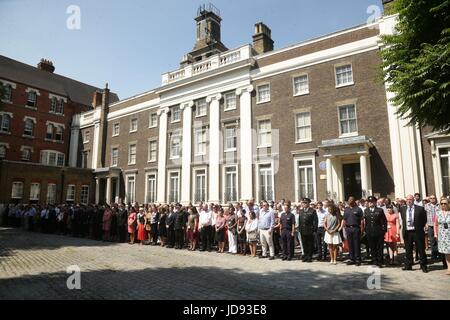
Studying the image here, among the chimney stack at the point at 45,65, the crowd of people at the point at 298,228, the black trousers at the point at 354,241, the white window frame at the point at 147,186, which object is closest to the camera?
the crowd of people at the point at 298,228

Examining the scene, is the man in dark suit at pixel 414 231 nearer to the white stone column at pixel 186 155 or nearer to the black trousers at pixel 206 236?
→ the black trousers at pixel 206 236

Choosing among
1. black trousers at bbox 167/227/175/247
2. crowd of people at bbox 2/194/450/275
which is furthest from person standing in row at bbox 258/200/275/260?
black trousers at bbox 167/227/175/247

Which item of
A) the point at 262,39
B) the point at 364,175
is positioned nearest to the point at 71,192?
the point at 262,39

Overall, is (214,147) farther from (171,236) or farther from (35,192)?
(35,192)

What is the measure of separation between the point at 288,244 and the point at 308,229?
0.98 metres

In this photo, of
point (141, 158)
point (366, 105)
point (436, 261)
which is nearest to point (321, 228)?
point (436, 261)

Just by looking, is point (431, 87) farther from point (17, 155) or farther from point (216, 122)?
point (17, 155)

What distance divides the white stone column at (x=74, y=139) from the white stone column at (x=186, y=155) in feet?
56.9

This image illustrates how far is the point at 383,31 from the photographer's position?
18.2m

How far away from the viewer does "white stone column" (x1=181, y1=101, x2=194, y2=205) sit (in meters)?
25.2

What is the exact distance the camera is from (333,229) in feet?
35.8

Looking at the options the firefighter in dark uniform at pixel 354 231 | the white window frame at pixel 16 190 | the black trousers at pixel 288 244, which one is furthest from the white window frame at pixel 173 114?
the firefighter in dark uniform at pixel 354 231

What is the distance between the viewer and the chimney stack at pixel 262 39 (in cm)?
2675

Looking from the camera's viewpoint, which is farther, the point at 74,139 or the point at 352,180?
the point at 74,139
